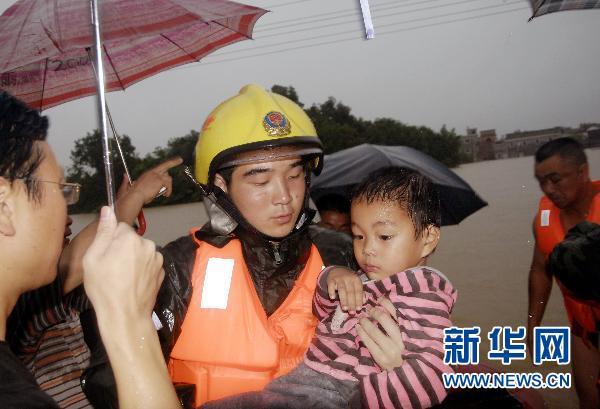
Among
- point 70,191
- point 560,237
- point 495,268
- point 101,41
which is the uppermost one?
point 101,41

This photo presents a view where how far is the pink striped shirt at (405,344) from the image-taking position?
5.70ft

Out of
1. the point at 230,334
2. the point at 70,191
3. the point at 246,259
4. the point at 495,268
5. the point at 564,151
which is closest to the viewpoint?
the point at 70,191

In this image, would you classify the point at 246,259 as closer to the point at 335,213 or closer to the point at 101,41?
the point at 101,41

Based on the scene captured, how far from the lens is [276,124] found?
8.22 ft

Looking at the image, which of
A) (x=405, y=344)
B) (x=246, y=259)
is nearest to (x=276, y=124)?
(x=246, y=259)

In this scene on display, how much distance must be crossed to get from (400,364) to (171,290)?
3.57 feet

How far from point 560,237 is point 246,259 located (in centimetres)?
291

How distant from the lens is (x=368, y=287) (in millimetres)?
2158

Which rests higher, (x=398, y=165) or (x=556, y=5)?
(x=556, y=5)

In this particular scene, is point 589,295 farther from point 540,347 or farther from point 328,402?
point 328,402

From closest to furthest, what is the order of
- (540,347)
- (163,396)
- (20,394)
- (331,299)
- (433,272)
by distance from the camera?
(20,394) → (163,396) → (433,272) → (331,299) → (540,347)

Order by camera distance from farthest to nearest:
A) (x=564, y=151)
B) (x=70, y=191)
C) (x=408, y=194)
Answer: (x=564, y=151), (x=408, y=194), (x=70, y=191)

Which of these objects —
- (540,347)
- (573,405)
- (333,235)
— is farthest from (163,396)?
(573,405)

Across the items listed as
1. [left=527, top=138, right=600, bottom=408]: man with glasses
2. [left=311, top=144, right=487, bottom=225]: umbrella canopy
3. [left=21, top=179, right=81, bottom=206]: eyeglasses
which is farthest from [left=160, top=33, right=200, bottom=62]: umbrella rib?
[left=527, top=138, right=600, bottom=408]: man with glasses
